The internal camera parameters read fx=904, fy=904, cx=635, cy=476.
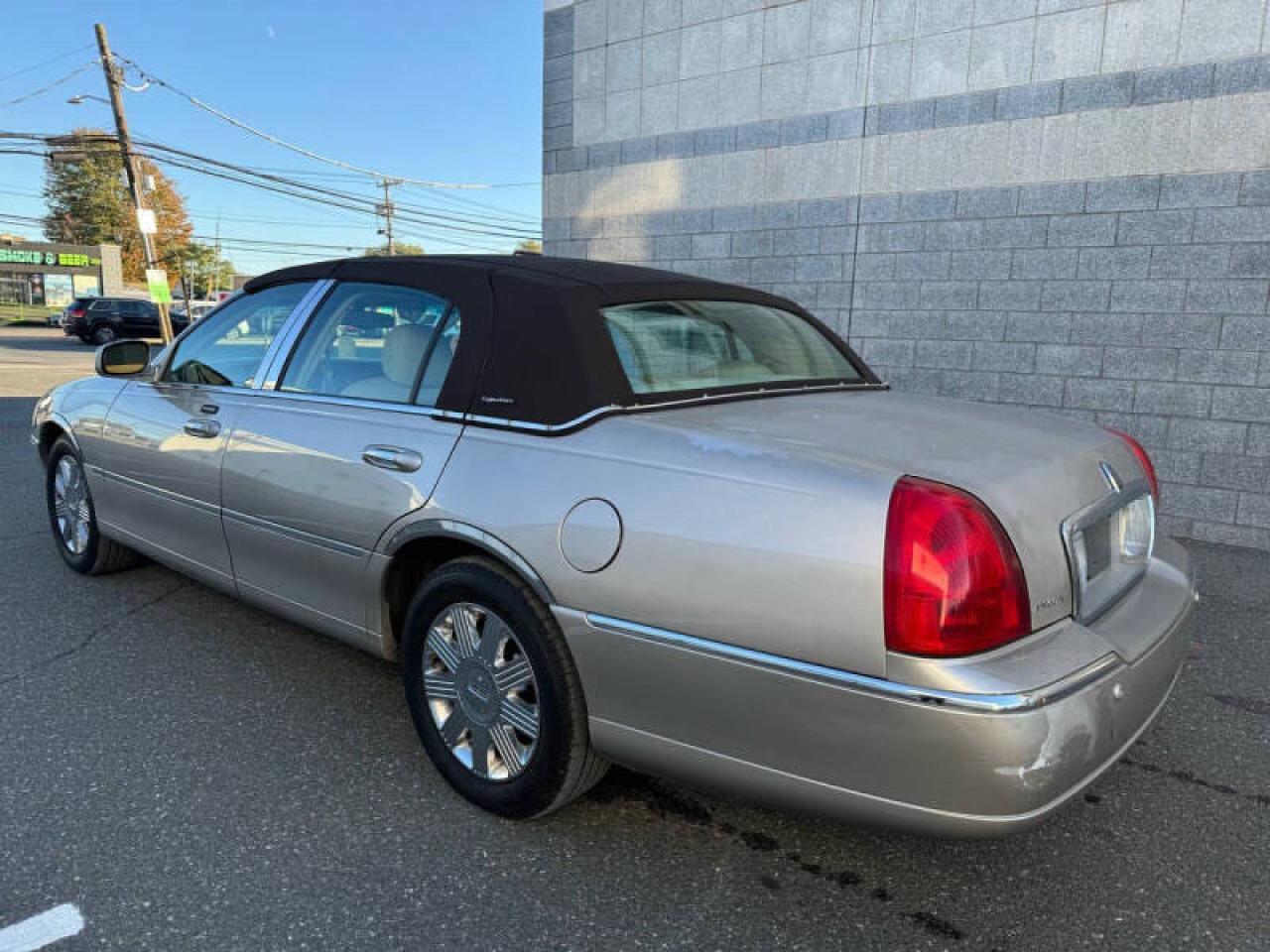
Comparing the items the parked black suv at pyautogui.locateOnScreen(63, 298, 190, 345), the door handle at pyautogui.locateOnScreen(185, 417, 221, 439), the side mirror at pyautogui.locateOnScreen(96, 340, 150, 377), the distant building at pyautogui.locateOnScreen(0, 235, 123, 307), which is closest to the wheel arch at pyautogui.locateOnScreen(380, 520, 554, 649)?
the door handle at pyautogui.locateOnScreen(185, 417, 221, 439)

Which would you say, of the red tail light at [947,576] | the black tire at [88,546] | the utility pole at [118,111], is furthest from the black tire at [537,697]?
the utility pole at [118,111]

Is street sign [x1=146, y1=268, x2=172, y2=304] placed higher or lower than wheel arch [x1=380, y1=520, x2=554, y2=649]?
higher

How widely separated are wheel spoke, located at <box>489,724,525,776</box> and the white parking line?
1047 millimetres

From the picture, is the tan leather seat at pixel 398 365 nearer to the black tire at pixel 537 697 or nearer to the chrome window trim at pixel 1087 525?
the black tire at pixel 537 697

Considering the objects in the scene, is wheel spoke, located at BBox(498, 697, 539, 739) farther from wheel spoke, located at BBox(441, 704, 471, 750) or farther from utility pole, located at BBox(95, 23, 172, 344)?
utility pole, located at BBox(95, 23, 172, 344)

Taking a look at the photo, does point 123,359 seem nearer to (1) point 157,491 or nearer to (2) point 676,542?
(1) point 157,491

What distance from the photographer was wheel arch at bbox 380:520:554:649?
237 centimetres

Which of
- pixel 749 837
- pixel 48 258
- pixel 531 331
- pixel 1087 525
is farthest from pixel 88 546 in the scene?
pixel 48 258

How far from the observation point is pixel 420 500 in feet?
8.57

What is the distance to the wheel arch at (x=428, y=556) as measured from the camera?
237cm

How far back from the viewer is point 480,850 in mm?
2441

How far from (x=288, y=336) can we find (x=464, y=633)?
1.50 meters

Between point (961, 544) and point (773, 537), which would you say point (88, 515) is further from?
point (961, 544)

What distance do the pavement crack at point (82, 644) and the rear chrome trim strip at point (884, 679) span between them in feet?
8.87
